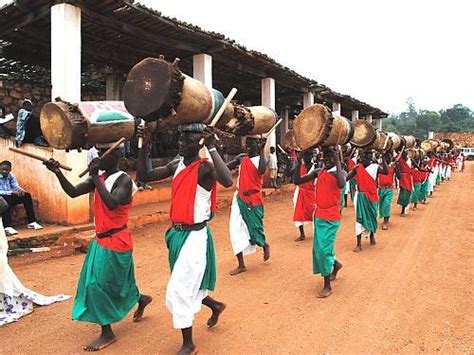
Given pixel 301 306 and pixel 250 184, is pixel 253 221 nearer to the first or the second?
pixel 250 184

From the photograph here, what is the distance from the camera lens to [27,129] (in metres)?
8.24

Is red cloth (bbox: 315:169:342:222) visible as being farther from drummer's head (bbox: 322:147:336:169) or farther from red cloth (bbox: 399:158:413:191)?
red cloth (bbox: 399:158:413:191)

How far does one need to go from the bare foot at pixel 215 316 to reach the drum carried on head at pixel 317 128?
2174 millimetres

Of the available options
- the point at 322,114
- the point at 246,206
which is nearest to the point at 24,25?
the point at 246,206

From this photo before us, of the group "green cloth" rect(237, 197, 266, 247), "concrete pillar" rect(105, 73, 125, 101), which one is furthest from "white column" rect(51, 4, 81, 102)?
"concrete pillar" rect(105, 73, 125, 101)

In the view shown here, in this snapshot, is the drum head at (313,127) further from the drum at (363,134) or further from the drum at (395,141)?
the drum at (395,141)

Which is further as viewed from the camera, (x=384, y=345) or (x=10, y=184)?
(x=10, y=184)

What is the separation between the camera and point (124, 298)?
3732 millimetres

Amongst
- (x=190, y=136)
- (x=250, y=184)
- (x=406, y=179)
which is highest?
(x=190, y=136)

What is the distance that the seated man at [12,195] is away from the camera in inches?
288

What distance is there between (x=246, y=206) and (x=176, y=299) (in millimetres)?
2922

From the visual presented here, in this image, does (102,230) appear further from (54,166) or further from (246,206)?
(246,206)

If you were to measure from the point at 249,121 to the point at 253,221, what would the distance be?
204 centimetres

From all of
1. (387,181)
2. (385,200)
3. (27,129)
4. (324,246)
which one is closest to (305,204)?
(385,200)
